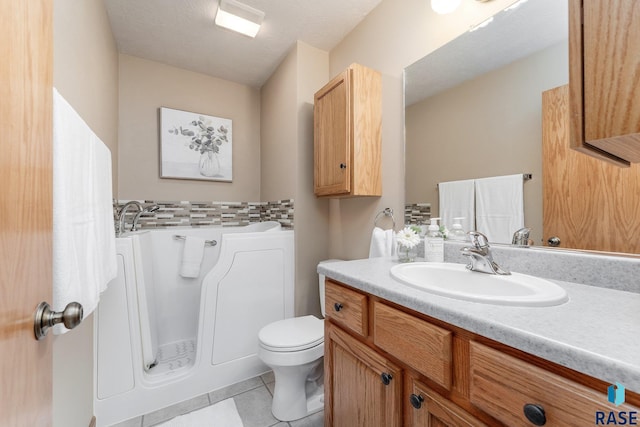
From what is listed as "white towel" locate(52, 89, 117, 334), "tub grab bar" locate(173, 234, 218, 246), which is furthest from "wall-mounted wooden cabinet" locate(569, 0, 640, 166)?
"tub grab bar" locate(173, 234, 218, 246)

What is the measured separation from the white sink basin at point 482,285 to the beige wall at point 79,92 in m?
1.21

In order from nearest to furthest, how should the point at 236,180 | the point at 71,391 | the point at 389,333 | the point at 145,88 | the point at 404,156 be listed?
the point at 389,333 < the point at 71,391 < the point at 404,156 < the point at 145,88 < the point at 236,180

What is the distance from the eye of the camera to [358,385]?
94cm

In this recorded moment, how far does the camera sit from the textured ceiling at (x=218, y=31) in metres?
1.74

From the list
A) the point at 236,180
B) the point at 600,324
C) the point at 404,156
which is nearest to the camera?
the point at 600,324

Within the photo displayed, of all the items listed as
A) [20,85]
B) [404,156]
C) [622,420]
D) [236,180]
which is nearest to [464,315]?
[622,420]

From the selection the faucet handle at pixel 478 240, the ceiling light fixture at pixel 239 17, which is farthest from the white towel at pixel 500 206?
the ceiling light fixture at pixel 239 17

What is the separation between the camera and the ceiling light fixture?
1.71 m

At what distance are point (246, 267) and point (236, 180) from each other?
1152mm

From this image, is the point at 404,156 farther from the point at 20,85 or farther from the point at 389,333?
the point at 20,85

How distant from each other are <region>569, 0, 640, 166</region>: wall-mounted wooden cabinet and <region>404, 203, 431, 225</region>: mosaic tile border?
0.86m

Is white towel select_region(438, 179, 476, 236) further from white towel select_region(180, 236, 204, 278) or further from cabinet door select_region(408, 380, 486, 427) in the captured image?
white towel select_region(180, 236, 204, 278)

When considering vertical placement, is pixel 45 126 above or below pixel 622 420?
above

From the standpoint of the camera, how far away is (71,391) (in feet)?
3.57
